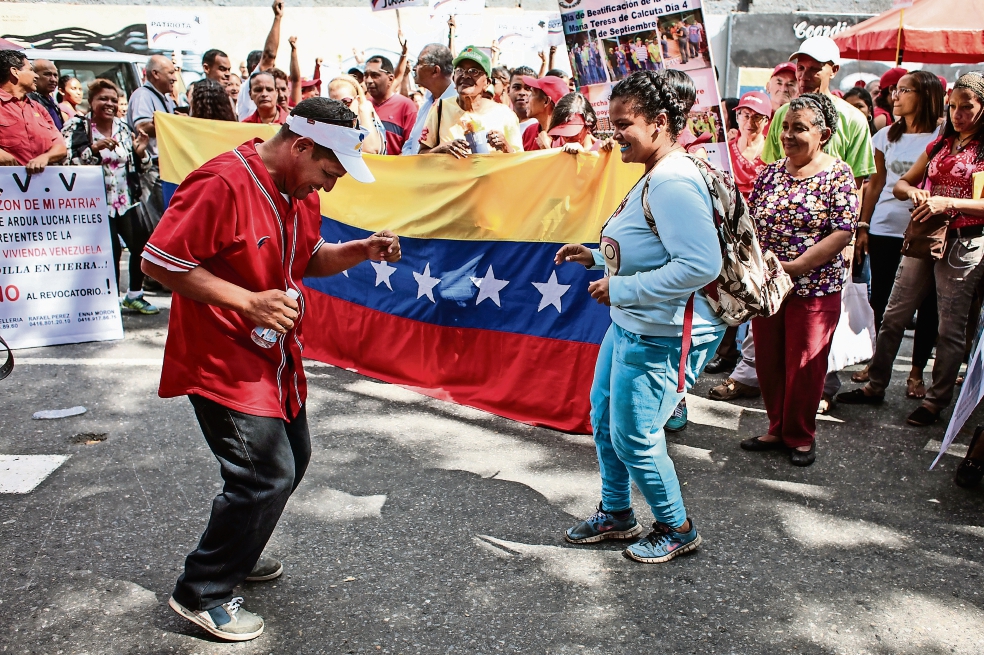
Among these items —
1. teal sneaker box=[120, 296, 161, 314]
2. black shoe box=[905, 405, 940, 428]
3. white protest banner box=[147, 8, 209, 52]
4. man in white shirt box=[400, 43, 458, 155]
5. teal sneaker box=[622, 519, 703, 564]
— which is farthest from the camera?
white protest banner box=[147, 8, 209, 52]

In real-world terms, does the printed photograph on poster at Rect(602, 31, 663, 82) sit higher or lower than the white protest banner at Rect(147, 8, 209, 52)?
lower

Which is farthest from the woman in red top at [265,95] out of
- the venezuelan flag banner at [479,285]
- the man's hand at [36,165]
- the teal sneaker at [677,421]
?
the teal sneaker at [677,421]

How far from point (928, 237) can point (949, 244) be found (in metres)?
0.20

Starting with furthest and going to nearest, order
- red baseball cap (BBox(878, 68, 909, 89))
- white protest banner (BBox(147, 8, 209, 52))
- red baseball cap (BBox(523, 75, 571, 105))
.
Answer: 1. white protest banner (BBox(147, 8, 209, 52))
2. red baseball cap (BBox(878, 68, 909, 89))
3. red baseball cap (BBox(523, 75, 571, 105))

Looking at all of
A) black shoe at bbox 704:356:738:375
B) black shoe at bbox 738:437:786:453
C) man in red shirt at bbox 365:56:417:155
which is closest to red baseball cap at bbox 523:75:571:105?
man in red shirt at bbox 365:56:417:155

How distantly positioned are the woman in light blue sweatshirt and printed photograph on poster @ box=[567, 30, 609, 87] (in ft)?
5.63

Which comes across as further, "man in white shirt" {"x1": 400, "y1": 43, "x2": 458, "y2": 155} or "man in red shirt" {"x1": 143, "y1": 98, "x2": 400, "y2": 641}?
"man in white shirt" {"x1": 400, "y1": 43, "x2": 458, "y2": 155}

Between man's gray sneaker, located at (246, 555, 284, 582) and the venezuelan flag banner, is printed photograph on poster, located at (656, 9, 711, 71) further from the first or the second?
man's gray sneaker, located at (246, 555, 284, 582)

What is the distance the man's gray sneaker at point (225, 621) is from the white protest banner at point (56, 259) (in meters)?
4.57

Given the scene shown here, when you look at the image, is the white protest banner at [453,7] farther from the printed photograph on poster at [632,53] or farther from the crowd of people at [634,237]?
the printed photograph on poster at [632,53]

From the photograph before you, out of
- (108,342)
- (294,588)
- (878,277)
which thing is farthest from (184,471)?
(878,277)

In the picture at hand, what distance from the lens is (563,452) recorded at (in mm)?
4512

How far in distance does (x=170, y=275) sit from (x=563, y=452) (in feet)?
8.45

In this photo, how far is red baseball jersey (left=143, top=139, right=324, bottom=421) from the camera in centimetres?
247
